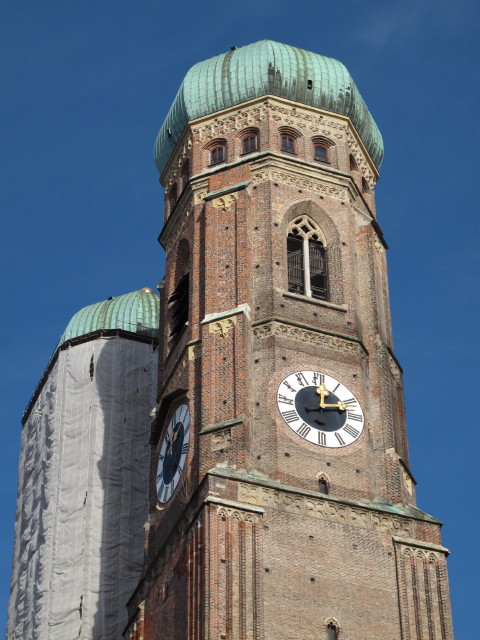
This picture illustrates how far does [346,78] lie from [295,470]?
15.2 meters

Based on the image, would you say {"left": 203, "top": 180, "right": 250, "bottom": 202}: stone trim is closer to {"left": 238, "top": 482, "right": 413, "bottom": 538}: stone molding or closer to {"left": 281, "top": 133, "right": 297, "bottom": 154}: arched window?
{"left": 281, "top": 133, "right": 297, "bottom": 154}: arched window

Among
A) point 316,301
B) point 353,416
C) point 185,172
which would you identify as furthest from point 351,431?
point 185,172

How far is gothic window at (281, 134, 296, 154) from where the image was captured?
52.6m

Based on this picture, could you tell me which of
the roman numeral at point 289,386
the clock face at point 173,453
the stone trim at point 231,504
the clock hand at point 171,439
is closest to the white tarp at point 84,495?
the clock face at point 173,453

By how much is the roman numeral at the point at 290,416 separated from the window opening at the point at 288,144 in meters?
9.82

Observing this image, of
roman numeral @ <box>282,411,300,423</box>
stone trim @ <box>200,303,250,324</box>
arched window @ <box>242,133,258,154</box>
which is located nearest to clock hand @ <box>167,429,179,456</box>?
stone trim @ <box>200,303,250,324</box>

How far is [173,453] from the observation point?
47.6 m

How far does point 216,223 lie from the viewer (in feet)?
165

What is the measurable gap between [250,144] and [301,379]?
361 inches

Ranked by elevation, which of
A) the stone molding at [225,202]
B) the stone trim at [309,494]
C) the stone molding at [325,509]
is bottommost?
the stone molding at [325,509]

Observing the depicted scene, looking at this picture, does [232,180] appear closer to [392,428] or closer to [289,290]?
[289,290]

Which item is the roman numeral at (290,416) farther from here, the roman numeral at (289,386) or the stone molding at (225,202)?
the stone molding at (225,202)

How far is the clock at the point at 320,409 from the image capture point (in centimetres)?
4572

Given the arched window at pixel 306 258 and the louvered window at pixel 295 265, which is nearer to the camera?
the louvered window at pixel 295 265
